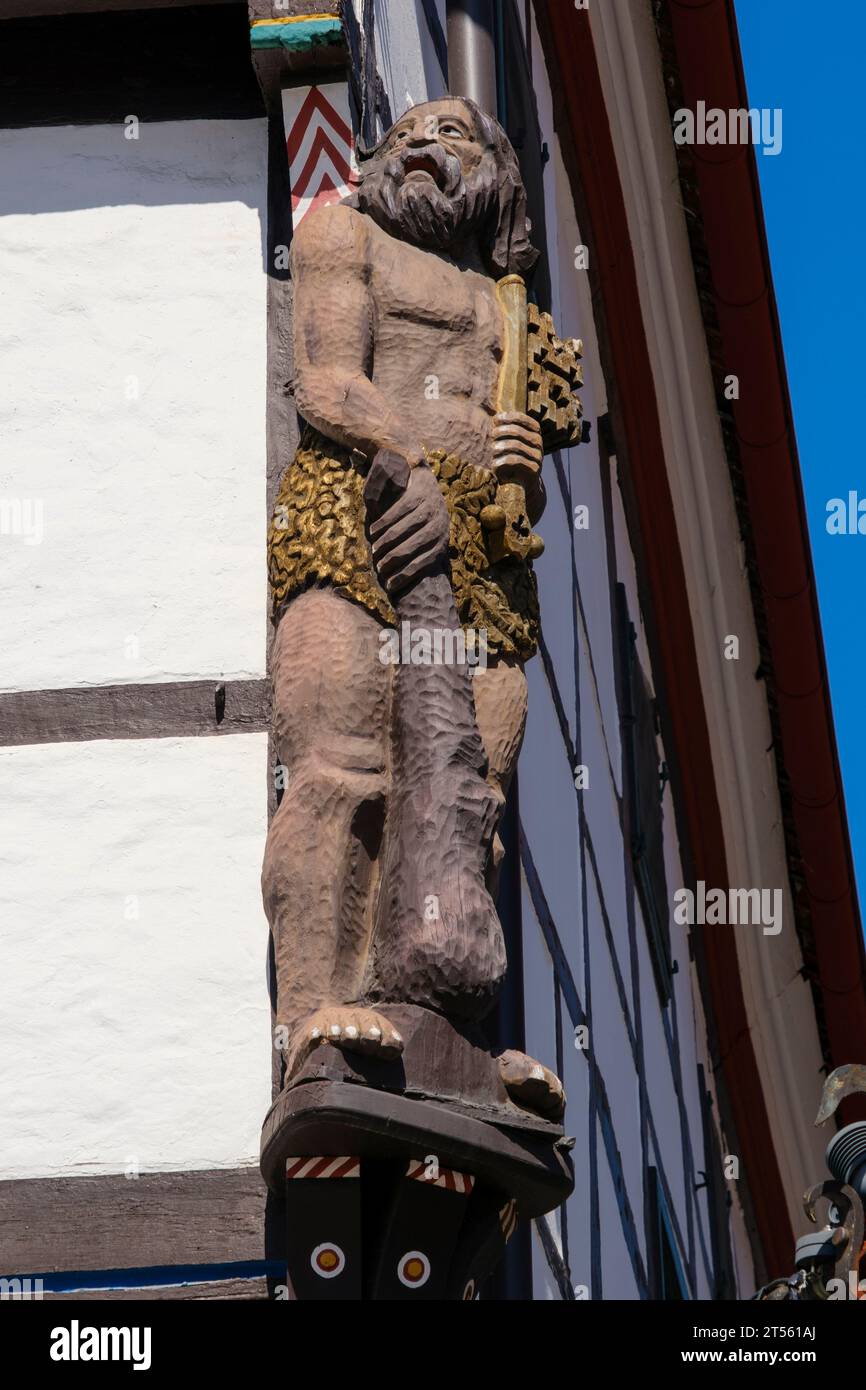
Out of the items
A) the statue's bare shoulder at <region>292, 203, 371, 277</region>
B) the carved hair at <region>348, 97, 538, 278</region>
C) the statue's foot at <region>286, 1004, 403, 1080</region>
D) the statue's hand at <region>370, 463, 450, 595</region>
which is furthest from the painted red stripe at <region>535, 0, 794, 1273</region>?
the statue's foot at <region>286, 1004, 403, 1080</region>

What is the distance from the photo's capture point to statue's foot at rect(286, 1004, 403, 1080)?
365 centimetres

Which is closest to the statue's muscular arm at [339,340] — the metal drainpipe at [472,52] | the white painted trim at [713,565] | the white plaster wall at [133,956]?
the white plaster wall at [133,956]

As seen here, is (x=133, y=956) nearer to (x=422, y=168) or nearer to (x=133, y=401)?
(x=133, y=401)

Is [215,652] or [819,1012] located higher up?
[819,1012]

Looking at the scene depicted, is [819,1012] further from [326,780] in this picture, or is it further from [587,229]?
[326,780]

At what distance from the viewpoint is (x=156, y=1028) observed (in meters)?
4.37

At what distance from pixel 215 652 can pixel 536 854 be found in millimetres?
1847

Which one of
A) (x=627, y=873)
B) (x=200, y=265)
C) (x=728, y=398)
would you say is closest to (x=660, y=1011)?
(x=627, y=873)

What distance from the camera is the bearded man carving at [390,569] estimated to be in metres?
3.85

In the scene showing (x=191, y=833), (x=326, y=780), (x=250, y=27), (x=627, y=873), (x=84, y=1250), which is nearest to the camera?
(x=326, y=780)

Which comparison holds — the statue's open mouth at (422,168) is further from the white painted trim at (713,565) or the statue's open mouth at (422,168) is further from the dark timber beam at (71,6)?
the white painted trim at (713,565)

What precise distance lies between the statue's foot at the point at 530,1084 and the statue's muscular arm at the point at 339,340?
3.06ft

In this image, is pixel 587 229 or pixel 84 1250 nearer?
pixel 84 1250

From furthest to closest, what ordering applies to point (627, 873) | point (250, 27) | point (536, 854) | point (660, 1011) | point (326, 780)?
point (660, 1011)
point (627, 873)
point (536, 854)
point (250, 27)
point (326, 780)
